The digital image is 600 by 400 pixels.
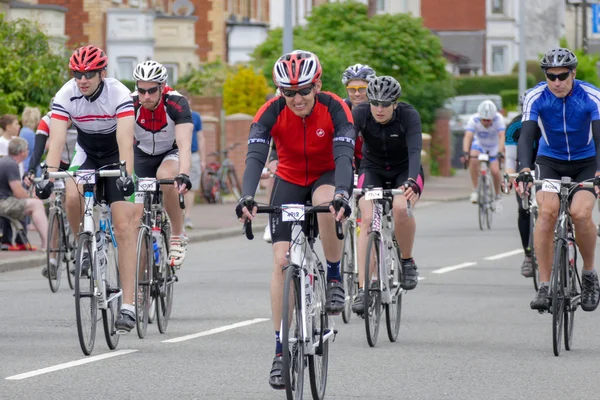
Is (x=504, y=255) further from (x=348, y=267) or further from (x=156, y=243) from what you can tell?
(x=156, y=243)

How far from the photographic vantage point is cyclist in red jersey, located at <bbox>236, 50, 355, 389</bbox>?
8.21m

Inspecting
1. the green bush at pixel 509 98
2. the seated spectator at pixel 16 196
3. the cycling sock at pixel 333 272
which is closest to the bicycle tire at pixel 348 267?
the cycling sock at pixel 333 272

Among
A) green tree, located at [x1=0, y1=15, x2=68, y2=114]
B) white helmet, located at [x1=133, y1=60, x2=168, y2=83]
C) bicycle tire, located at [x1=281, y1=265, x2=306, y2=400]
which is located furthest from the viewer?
green tree, located at [x1=0, y1=15, x2=68, y2=114]

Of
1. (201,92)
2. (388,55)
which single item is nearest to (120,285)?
(201,92)

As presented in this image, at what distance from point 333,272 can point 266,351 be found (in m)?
1.50

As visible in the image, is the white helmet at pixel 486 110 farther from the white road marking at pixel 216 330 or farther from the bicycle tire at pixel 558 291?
the bicycle tire at pixel 558 291

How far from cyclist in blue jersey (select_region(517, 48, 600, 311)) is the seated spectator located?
8.21 meters


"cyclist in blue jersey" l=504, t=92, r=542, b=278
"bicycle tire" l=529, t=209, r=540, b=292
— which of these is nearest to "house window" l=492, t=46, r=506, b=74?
"cyclist in blue jersey" l=504, t=92, r=542, b=278

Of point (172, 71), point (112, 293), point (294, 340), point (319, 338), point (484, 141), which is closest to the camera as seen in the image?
point (294, 340)

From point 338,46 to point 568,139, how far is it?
1248 inches

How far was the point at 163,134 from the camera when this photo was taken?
38.5 ft

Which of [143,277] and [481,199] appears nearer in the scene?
[143,277]

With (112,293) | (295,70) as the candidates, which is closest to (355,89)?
(112,293)

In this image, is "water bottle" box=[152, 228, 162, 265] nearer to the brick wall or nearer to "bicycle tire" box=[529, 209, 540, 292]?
"bicycle tire" box=[529, 209, 540, 292]
